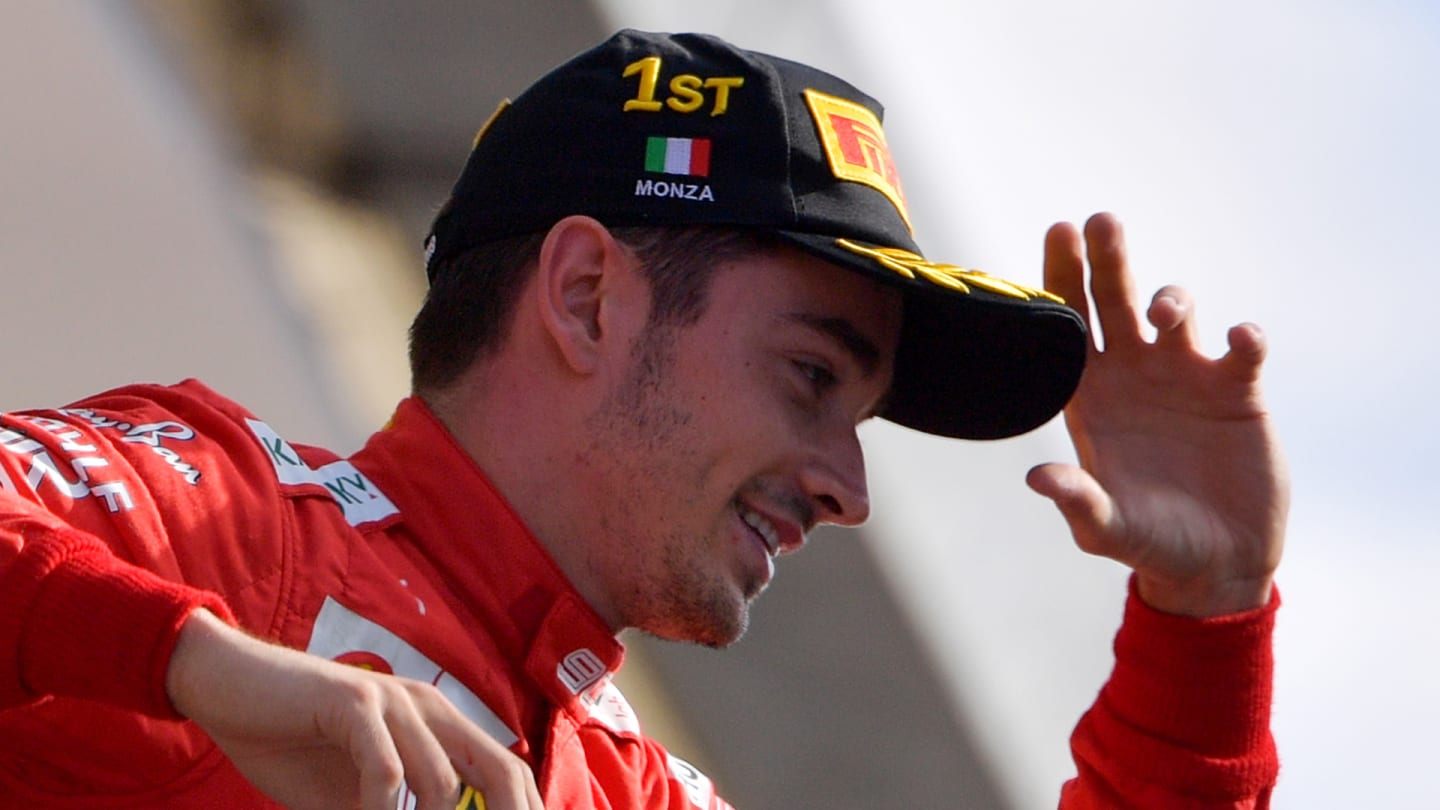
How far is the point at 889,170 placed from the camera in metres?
1.18

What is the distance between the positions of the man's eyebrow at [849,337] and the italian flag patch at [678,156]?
12cm

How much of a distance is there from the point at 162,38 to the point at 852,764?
138 centimetres

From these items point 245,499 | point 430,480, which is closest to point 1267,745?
point 430,480

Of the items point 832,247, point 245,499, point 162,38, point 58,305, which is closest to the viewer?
point 245,499

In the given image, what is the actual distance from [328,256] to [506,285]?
921 millimetres

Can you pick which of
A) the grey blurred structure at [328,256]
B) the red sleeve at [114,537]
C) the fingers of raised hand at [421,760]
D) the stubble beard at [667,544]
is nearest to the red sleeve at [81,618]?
the red sleeve at [114,537]

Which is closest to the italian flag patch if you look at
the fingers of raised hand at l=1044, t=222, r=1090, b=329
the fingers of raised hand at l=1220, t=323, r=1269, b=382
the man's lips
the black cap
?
the black cap

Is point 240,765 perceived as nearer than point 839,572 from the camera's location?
Yes

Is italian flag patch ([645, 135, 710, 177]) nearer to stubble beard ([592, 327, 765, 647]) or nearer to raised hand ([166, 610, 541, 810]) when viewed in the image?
stubble beard ([592, 327, 765, 647])

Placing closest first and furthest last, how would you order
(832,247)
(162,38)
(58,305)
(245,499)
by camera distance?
(245,499)
(832,247)
(58,305)
(162,38)

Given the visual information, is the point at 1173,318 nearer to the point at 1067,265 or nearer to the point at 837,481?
the point at 1067,265

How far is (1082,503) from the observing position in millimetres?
1090

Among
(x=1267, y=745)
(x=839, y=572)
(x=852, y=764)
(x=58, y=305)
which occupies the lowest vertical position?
(x=852, y=764)

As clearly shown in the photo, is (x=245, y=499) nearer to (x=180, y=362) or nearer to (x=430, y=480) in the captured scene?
(x=430, y=480)
